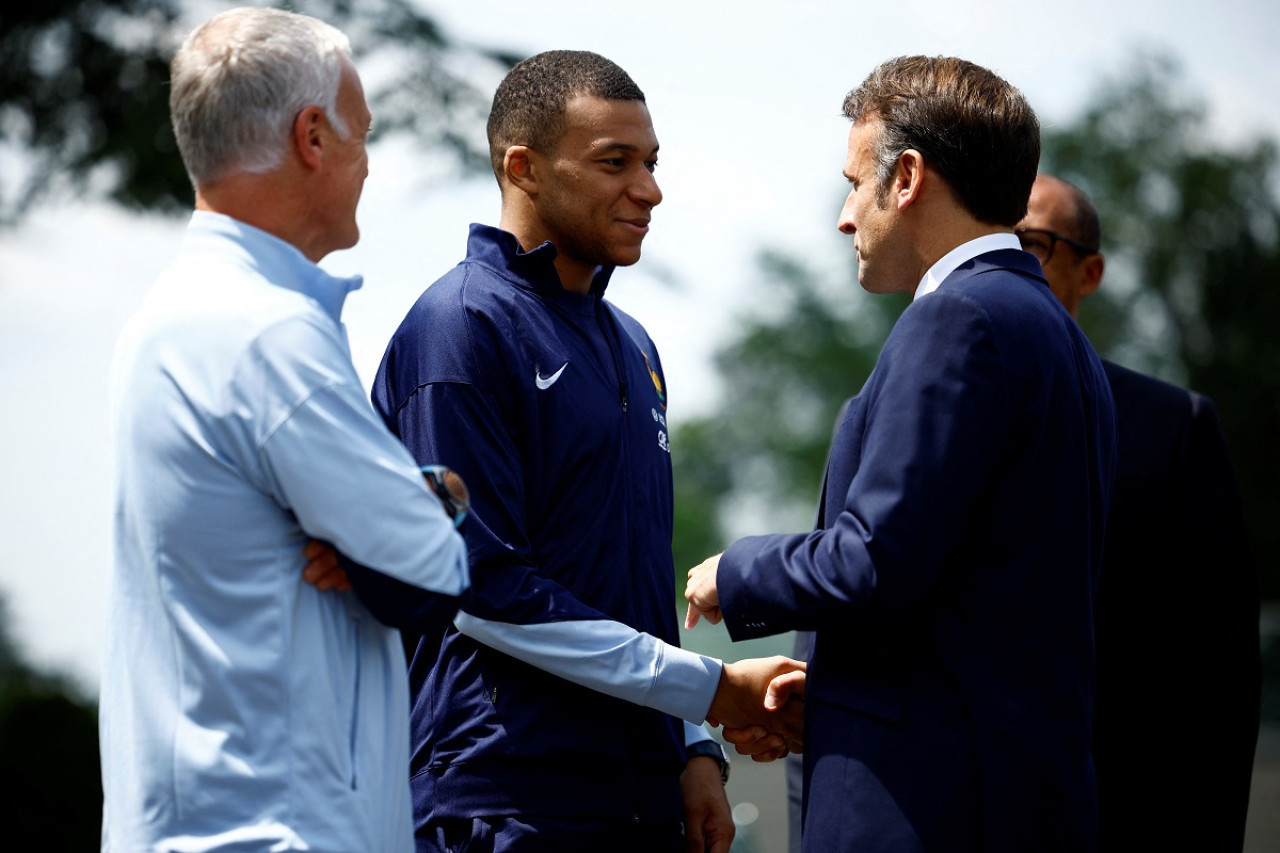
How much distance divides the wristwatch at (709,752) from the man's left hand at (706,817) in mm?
69

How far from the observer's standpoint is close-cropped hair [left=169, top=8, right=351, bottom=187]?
2.15 meters

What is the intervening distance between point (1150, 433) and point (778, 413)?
2106 inches

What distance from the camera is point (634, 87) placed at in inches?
127

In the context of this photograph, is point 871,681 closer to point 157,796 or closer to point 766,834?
point 157,796

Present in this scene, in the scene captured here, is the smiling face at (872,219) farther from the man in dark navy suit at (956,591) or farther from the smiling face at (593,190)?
→ the smiling face at (593,190)

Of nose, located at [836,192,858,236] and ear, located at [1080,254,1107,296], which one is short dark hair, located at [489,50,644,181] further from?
ear, located at [1080,254,1107,296]

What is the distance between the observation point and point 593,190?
3.14m

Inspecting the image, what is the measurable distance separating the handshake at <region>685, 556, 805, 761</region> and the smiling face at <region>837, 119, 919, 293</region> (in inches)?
27.9

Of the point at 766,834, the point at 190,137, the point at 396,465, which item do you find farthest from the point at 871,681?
the point at 766,834

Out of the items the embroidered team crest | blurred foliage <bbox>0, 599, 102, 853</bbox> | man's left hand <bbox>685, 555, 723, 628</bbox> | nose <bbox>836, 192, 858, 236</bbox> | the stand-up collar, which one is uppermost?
nose <bbox>836, 192, 858, 236</bbox>

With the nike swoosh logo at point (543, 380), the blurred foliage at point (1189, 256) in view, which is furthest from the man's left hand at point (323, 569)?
the blurred foliage at point (1189, 256)

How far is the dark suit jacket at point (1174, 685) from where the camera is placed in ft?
11.9

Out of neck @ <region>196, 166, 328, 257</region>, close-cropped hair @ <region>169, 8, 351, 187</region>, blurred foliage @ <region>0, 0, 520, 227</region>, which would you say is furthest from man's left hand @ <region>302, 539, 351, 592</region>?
blurred foliage @ <region>0, 0, 520, 227</region>

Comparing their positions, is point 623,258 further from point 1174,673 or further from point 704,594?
point 1174,673
